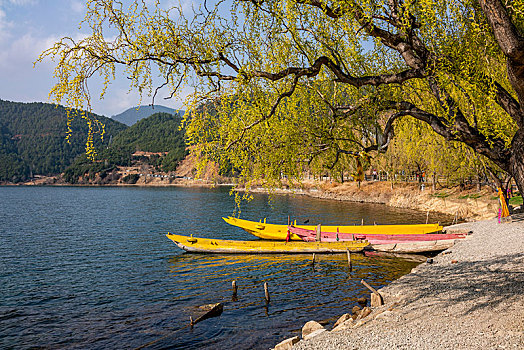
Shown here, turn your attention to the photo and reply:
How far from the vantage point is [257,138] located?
35.0 ft

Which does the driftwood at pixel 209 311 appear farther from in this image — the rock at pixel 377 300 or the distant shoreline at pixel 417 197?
the distant shoreline at pixel 417 197

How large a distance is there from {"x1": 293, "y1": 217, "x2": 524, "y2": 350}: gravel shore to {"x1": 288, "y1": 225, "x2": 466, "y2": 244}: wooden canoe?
27.8 feet

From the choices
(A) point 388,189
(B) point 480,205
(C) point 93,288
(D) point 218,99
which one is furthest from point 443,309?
(A) point 388,189

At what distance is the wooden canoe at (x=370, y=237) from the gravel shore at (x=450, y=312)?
27.8ft

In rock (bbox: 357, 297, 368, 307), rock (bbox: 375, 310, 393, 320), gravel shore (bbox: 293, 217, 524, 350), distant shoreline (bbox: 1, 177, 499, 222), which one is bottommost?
rock (bbox: 357, 297, 368, 307)

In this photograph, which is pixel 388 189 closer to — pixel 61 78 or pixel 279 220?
pixel 279 220

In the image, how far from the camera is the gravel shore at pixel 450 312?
28.5ft

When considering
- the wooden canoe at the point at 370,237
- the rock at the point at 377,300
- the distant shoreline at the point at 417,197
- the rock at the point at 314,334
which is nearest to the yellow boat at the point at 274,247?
the wooden canoe at the point at 370,237

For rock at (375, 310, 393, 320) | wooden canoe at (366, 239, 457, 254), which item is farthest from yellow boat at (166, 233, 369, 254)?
rock at (375, 310, 393, 320)

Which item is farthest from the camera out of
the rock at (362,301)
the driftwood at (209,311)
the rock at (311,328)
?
the rock at (362,301)

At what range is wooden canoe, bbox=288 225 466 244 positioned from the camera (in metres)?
27.4

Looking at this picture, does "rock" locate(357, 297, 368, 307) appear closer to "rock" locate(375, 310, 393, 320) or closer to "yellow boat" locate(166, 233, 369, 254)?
"rock" locate(375, 310, 393, 320)

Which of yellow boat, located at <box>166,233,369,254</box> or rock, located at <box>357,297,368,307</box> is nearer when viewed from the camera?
rock, located at <box>357,297,368,307</box>

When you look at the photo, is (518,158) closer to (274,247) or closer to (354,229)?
(274,247)
